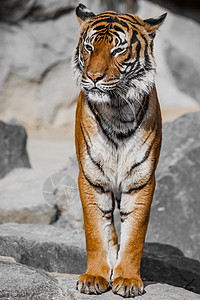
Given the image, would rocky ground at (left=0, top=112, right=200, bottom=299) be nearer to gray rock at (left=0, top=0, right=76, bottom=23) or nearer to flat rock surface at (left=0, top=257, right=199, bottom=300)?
flat rock surface at (left=0, top=257, right=199, bottom=300)

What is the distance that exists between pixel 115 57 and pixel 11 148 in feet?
11.0

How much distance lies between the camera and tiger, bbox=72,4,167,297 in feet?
7.80

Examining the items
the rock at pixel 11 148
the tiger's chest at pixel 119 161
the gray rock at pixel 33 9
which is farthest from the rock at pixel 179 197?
the gray rock at pixel 33 9

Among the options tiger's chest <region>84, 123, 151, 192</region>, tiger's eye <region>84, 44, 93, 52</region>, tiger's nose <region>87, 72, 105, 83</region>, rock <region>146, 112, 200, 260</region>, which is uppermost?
tiger's eye <region>84, 44, 93, 52</region>

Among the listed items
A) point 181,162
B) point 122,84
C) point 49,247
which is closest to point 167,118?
point 181,162

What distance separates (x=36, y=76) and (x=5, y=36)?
1025 millimetres

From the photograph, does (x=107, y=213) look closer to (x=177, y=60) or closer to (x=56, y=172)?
(x=56, y=172)

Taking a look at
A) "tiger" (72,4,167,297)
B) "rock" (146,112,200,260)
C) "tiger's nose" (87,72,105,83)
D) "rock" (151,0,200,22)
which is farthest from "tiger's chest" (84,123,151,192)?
"rock" (151,0,200,22)

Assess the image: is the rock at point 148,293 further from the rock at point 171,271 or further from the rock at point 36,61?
the rock at point 36,61

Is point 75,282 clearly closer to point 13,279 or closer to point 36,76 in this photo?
point 13,279

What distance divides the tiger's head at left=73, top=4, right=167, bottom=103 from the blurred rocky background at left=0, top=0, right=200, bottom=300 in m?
0.25

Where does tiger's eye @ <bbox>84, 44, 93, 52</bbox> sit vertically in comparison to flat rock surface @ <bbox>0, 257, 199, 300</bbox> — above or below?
above

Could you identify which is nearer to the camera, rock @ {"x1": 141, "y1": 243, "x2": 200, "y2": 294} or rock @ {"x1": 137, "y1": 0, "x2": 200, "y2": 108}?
rock @ {"x1": 141, "y1": 243, "x2": 200, "y2": 294}

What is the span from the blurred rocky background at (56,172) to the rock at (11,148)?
0.04 feet
